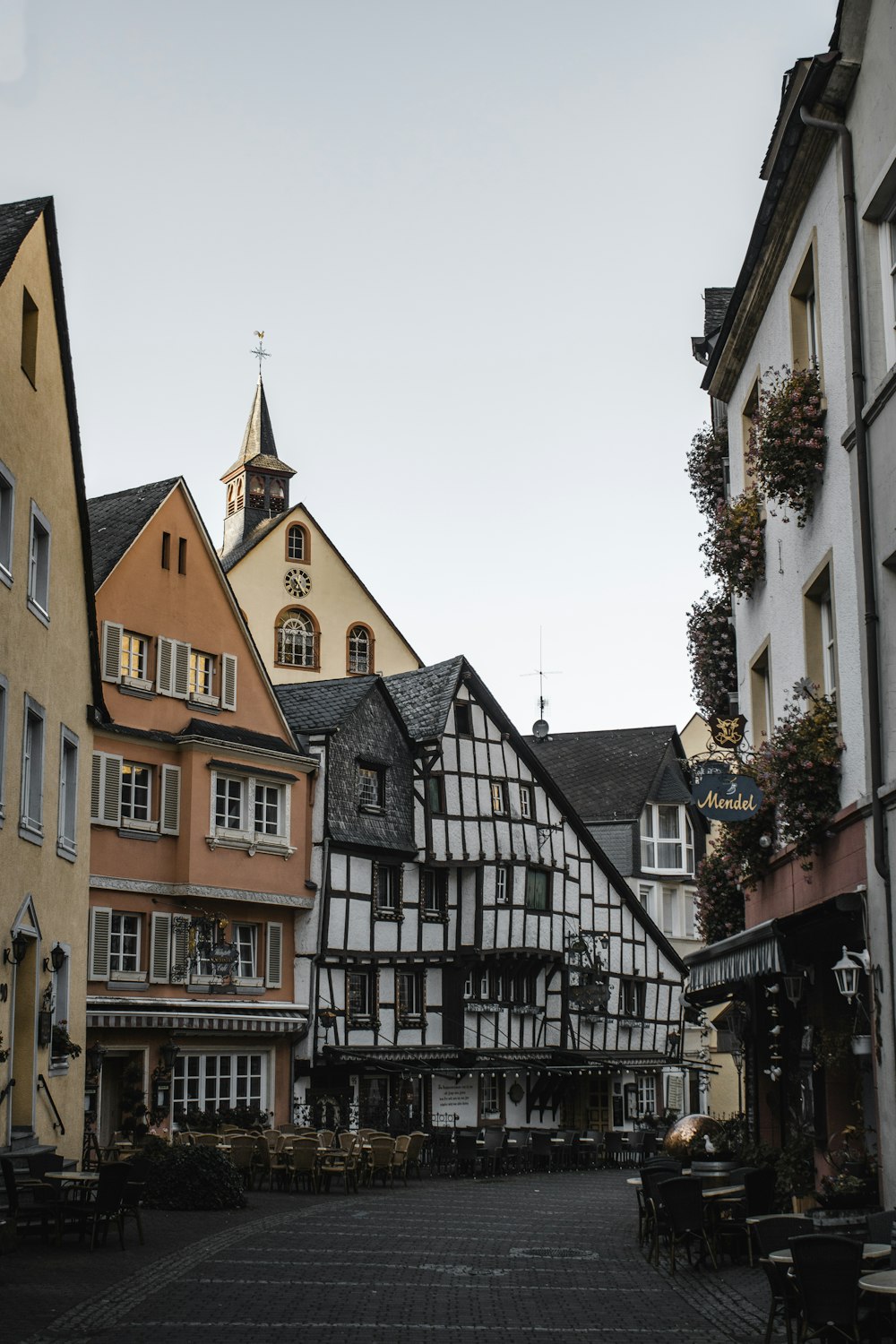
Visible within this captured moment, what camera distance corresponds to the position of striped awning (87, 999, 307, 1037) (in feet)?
93.9

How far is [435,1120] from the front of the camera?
117 ft

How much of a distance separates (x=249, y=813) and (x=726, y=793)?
17703 millimetres

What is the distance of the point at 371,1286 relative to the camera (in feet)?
45.9

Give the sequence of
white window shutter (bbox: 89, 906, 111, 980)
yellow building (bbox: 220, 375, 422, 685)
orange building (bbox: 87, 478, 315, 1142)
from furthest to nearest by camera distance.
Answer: yellow building (bbox: 220, 375, 422, 685) → orange building (bbox: 87, 478, 315, 1142) → white window shutter (bbox: 89, 906, 111, 980)

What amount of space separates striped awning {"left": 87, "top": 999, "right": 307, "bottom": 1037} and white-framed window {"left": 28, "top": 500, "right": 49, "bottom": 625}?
34.3 ft

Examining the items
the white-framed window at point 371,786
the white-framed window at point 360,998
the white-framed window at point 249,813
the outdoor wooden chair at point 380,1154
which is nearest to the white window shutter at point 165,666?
the white-framed window at point 249,813

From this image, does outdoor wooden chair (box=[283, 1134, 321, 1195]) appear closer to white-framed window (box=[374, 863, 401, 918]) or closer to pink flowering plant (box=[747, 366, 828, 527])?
white-framed window (box=[374, 863, 401, 918])

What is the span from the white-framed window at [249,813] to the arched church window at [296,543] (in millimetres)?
20496

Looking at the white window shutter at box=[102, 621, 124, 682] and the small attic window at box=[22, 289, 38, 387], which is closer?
the small attic window at box=[22, 289, 38, 387]

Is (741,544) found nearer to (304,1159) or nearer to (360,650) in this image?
(304,1159)

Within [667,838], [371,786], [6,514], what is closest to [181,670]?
[371,786]

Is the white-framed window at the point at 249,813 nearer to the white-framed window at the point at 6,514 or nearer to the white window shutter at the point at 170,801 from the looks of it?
the white window shutter at the point at 170,801

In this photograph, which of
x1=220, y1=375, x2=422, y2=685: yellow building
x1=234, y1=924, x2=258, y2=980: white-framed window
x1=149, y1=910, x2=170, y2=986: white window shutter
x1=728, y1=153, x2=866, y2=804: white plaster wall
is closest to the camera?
x1=728, y1=153, x2=866, y2=804: white plaster wall

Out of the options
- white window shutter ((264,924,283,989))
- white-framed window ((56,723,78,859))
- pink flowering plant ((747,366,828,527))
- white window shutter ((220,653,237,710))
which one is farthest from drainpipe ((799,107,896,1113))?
white window shutter ((220,653,237,710))
